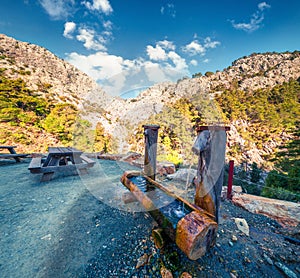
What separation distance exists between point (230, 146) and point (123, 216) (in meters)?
19.6

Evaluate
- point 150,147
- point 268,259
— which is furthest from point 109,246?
point 268,259

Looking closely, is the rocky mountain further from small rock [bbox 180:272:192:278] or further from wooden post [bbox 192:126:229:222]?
small rock [bbox 180:272:192:278]

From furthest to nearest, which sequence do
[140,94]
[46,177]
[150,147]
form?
[46,177]
[140,94]
[150,147]

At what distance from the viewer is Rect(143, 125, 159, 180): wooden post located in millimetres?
2209

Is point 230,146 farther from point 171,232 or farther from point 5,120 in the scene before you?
point 5,120

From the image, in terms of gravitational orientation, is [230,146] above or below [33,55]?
below

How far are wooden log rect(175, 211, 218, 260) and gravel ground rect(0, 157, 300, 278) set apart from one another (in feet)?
0.99

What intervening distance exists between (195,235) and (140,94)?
2.34 m

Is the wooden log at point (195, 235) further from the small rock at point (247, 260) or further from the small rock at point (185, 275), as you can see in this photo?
the small rock at point (247, 260)

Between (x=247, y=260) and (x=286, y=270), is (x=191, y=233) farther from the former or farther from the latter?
(x=286, y=270)

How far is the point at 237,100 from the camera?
887 inches

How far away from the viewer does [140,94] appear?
2.58m

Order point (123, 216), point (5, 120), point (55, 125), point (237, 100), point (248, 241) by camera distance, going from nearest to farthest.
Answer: point (248, 241) < point (123, 216) < point (5, 120) < point (55, 125) < point (237, 100)

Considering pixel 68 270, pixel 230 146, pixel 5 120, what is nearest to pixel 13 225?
pixel 68 270
